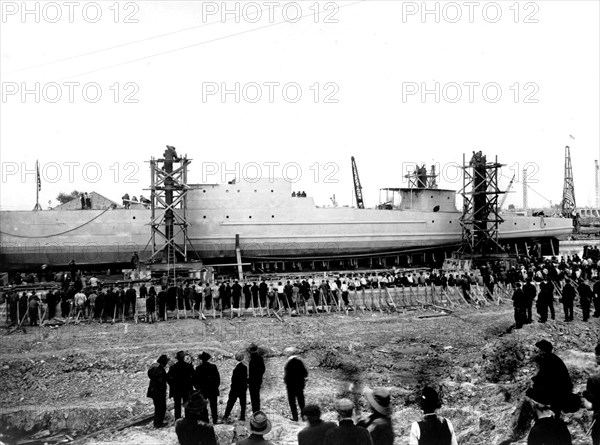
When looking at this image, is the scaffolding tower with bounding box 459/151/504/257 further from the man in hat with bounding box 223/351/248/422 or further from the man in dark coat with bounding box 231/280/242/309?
the man in hat with bounding box 223/351/248/422

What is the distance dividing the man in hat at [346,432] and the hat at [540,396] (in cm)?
246

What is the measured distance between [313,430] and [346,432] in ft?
1.80

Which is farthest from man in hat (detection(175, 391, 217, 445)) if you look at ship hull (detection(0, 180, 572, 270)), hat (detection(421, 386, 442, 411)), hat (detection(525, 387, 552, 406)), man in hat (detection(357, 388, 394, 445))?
ship hull (detection(0, 180, 572, 270))

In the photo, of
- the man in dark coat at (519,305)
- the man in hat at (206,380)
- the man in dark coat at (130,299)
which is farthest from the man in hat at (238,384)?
the man in dark coat at (519,305)

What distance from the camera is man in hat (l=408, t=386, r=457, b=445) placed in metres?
4.40

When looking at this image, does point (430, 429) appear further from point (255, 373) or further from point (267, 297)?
point (267, 297)

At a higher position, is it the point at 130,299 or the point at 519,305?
the point at 130,299

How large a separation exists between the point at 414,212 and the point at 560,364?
27091mm

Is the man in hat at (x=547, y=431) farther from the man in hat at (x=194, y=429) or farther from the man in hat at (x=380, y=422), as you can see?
the man in hat at (x=194, y=429)

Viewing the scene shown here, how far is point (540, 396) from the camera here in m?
5.54

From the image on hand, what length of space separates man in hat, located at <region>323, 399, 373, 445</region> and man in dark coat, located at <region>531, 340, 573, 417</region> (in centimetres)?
274

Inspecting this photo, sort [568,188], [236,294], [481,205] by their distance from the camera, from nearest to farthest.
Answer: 1. [236,294]
2. [481,205]
3. [568,188]

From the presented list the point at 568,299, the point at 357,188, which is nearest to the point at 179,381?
the point at 568,299

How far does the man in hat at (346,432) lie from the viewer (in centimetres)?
412
